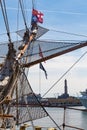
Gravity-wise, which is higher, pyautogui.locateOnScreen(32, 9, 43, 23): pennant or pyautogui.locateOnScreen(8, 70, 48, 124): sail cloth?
pyautogui.locateOnScreen(32, 9, 43, 23): pennant

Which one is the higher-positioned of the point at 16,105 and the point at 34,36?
the point at 34,36

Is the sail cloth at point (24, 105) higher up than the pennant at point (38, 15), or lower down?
lower down

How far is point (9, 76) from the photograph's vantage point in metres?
16.0

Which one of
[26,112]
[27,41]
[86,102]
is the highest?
[27,41]

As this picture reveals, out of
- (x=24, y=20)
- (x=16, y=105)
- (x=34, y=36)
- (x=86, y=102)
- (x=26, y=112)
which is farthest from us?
(x=86, y=102)

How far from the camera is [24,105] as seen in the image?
16469 millimetres

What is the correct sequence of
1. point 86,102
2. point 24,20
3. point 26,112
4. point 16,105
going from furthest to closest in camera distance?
point 86,102
point 24,20
point 26,112
point 16,105

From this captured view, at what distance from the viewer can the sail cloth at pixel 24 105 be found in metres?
15.9

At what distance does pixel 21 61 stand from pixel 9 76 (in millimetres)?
1049

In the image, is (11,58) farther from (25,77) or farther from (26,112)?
(26,112)

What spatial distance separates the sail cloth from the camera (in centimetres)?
1589

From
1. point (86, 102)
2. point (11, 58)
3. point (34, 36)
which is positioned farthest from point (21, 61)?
point (86, 102)

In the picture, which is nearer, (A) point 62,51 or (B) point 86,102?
(A) point 62,51

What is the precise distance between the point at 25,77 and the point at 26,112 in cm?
136
